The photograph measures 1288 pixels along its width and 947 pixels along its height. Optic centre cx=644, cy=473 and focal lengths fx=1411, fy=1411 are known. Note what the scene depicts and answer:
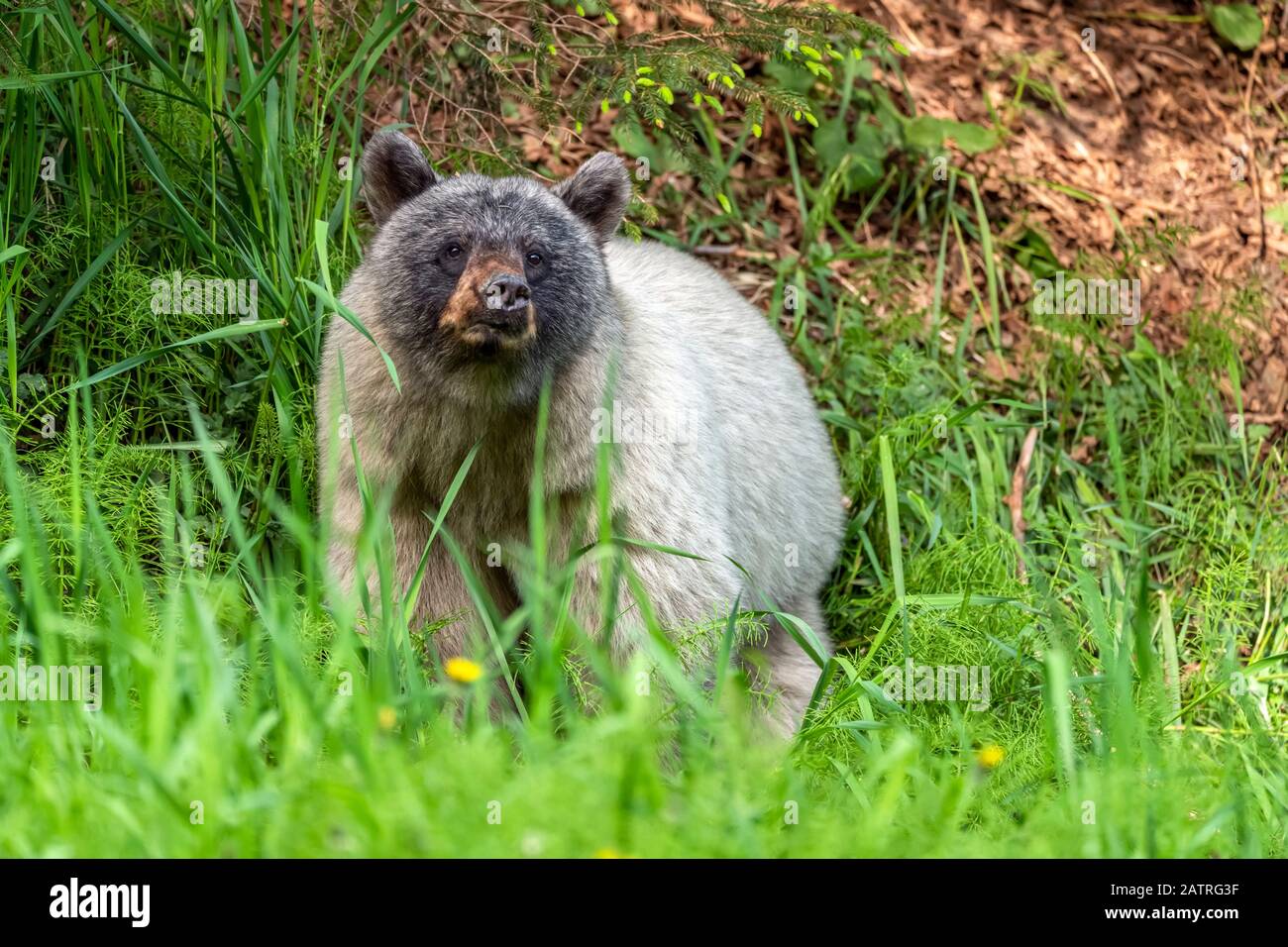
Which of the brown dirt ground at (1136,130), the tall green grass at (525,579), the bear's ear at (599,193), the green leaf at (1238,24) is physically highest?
the green leaf at (1238,24)

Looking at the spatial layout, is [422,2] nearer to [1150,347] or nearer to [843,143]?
[843,143]

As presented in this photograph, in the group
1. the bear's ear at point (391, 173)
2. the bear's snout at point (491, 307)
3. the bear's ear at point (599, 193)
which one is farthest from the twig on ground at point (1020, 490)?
the bear's ear at point (391, 173)

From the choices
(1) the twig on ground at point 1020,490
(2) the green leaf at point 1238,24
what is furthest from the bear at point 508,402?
(2) the green leaf at point 1238,24

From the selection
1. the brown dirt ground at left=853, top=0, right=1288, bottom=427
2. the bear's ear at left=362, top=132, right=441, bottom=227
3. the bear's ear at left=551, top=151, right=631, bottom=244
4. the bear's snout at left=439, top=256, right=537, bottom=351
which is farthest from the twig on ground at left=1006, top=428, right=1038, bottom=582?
the bear's ear at left=362, top=132, right=441, bottom=227

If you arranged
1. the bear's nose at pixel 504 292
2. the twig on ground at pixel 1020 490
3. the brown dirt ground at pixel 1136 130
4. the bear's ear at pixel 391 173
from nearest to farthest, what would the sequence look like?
the bear's nose at pixel 504 292, the bear's ear at pixel 391 173, the twig on ground at pixel 1020 490, the brown dirt ground at pixel 1136 130

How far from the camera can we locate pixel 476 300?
411 centimetres

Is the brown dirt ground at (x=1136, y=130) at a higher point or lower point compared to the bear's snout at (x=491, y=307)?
higher

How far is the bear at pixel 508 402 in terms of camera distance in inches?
171

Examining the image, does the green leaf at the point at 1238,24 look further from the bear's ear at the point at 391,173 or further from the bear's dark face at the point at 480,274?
the bear's ear at the point at 391,173

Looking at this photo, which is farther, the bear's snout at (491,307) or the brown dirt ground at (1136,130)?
the brown dirt ground at (1136,130)

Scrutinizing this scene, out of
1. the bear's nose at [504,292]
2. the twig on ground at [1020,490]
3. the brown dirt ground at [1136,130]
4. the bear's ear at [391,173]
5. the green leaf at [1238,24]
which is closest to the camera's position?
the bear's nose at [504,292]

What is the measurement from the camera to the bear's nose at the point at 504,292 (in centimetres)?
408

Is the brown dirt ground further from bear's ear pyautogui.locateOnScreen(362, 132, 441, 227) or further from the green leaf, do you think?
bear's ear pyautogui.locateOnScreen(362, 132, 441, 227)

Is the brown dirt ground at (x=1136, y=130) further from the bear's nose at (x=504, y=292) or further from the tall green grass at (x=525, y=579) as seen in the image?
the bear's nose at (x=504, y=292)
